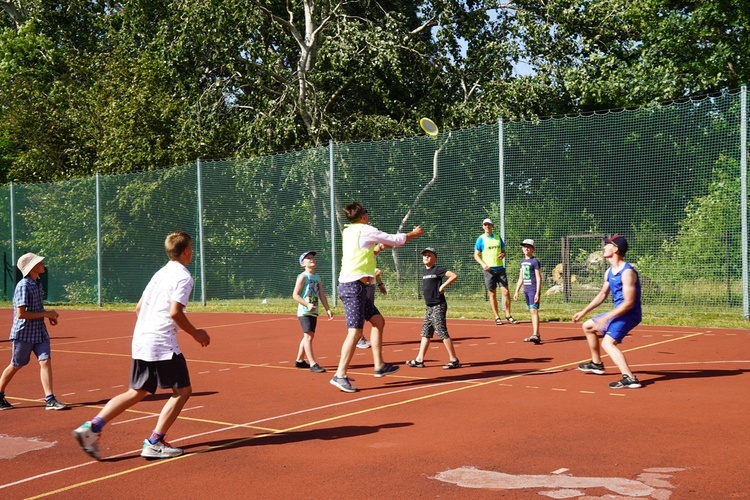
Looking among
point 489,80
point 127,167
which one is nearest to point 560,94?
point 489,80

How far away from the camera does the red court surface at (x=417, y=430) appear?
6.16 m

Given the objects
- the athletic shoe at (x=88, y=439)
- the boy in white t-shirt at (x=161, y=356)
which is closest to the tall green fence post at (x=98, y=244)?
the boy in white t-shirt at (x=161, y=356)

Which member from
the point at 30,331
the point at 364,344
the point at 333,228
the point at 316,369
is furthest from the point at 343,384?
the point at 333,228

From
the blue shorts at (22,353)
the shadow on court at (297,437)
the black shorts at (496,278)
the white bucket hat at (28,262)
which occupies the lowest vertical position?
the shadow on court at (297,437)

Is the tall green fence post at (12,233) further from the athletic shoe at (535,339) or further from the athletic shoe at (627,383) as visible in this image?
the athletic shoe at (627,383)

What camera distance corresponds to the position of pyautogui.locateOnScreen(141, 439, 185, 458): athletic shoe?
6980mm

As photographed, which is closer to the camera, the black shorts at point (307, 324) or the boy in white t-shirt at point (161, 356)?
the boy in white t-shirt at point (161, 356)

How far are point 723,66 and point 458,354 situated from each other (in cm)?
1350

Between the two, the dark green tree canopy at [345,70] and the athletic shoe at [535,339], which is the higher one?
the dark green tree canopy at [345,70]

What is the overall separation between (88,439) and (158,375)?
67 cm

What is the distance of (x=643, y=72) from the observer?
23.9 meters

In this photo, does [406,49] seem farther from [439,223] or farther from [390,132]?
[439,223]

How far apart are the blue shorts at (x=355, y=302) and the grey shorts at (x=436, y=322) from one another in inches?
60.4

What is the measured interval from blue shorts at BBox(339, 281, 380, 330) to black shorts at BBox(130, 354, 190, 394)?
3.04 m
